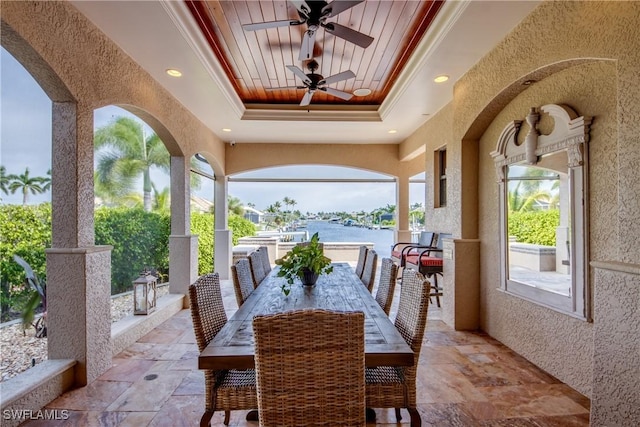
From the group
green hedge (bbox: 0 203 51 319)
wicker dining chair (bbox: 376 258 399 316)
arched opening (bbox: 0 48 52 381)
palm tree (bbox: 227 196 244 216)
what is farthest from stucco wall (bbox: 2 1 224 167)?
palm tree (bbox: 227 196 244 216)

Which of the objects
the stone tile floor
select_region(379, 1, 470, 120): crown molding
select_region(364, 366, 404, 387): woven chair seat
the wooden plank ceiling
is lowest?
the stone tile floor

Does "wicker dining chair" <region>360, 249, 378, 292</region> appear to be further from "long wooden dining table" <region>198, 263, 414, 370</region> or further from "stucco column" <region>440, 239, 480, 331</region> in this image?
"stucco column" <region>440, 239, 480, 331</region>

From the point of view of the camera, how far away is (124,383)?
2.58 meters

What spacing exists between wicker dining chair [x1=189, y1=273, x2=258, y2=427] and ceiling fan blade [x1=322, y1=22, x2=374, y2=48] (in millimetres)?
2036

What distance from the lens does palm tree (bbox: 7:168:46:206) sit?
278cm

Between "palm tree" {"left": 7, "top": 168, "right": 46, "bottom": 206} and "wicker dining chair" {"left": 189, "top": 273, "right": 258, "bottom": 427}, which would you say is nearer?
"wicker dining chair" {"left": 189, "top": 273, "right": 258, "bottom": 427}

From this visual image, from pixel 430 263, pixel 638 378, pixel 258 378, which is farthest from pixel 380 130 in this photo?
pixel 258 378

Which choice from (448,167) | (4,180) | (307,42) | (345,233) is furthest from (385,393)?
(345,233)

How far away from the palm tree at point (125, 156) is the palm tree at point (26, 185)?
477 centimetres

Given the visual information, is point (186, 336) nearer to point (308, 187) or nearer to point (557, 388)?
point (557, 388)

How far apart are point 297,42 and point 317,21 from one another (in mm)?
913

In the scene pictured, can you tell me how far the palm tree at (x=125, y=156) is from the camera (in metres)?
7.45

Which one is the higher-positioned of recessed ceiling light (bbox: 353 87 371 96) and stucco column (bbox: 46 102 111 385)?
recessed ceiling light (bbox: 353 87 371 96)

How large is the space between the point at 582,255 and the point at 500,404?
1.21m
